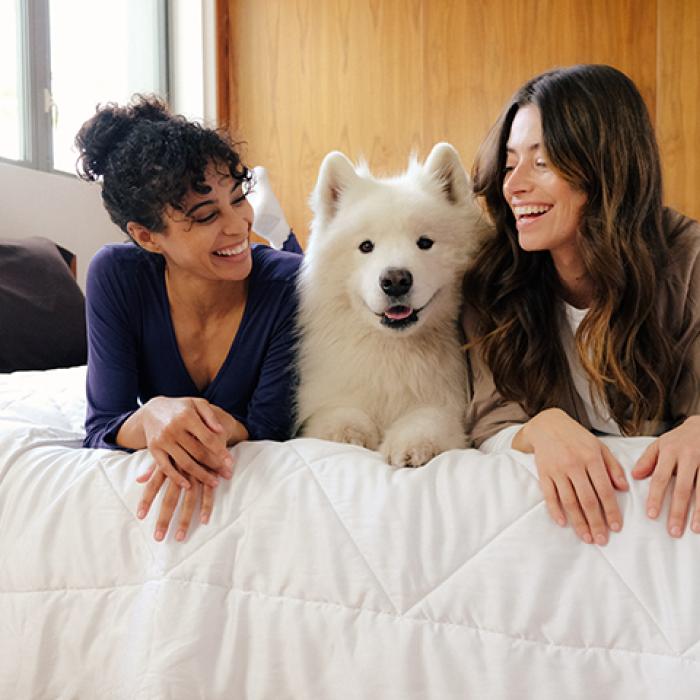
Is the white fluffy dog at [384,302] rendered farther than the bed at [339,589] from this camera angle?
Yes

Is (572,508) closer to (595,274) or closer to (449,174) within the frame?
(595,274)

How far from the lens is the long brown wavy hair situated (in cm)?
141

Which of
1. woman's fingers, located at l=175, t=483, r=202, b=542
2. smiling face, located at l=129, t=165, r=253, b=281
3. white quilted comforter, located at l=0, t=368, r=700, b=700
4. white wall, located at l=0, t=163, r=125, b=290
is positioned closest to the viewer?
white quilted comforter, located at l=0, t=368, r=700, b=700

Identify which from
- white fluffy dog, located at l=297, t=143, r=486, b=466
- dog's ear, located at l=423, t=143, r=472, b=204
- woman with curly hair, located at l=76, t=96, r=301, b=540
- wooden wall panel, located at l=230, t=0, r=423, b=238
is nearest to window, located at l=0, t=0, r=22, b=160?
wooden wall panel, located at l=230, t=0, r=423, b=238

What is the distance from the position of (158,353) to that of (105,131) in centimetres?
47

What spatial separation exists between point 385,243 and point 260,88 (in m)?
3.49

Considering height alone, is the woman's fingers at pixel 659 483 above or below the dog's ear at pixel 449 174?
below

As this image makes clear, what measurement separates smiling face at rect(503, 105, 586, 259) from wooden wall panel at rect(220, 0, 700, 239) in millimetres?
2855

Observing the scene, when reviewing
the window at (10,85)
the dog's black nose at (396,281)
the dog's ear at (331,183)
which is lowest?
the dog's black nose at (396,281)

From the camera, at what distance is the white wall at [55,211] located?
3.16 metres

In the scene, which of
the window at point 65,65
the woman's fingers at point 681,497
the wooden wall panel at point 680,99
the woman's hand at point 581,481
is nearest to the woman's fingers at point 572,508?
the woman's hand at point 581,481

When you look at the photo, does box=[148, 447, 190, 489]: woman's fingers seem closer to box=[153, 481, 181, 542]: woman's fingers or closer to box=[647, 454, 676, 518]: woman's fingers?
box=[153, 481, 181, 542]: woman's fingers

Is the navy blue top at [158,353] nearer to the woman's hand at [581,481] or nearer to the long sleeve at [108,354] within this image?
the long sleeve at [108,354]

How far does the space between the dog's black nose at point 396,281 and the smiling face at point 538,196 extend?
0.78 ft
